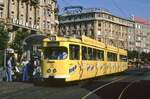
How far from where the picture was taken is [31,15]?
3374 inches

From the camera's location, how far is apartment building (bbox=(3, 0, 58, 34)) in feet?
250

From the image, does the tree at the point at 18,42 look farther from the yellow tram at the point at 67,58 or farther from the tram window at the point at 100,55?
the yellow tram at the point at 67,58

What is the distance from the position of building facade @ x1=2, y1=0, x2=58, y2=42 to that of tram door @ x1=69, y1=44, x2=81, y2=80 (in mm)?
49081

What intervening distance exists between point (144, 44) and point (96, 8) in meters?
43.8

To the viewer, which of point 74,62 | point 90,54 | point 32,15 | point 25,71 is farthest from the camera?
point 32,15

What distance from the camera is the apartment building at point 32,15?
76.2 meters

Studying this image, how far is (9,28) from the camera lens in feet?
246

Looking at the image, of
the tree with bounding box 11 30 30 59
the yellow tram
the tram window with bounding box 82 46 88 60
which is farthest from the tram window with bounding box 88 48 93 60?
the tree with bounding box 11 30 30 59

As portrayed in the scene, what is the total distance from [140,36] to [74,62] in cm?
16008

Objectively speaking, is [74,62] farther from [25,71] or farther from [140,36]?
[140,36]

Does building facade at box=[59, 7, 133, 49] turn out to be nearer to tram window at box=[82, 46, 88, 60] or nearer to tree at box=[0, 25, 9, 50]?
tree at box=[0, 25, 9, 50]

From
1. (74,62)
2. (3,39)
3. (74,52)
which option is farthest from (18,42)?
(74,62)

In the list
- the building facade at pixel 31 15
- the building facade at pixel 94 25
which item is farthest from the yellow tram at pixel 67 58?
the building facade at pixel 94 25

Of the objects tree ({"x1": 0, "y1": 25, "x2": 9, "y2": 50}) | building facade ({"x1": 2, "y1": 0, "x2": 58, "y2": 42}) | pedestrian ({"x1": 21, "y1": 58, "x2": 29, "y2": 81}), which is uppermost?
building facade ({"x1": 2, "y1": 0, "x2": 58, "y2": 42})
